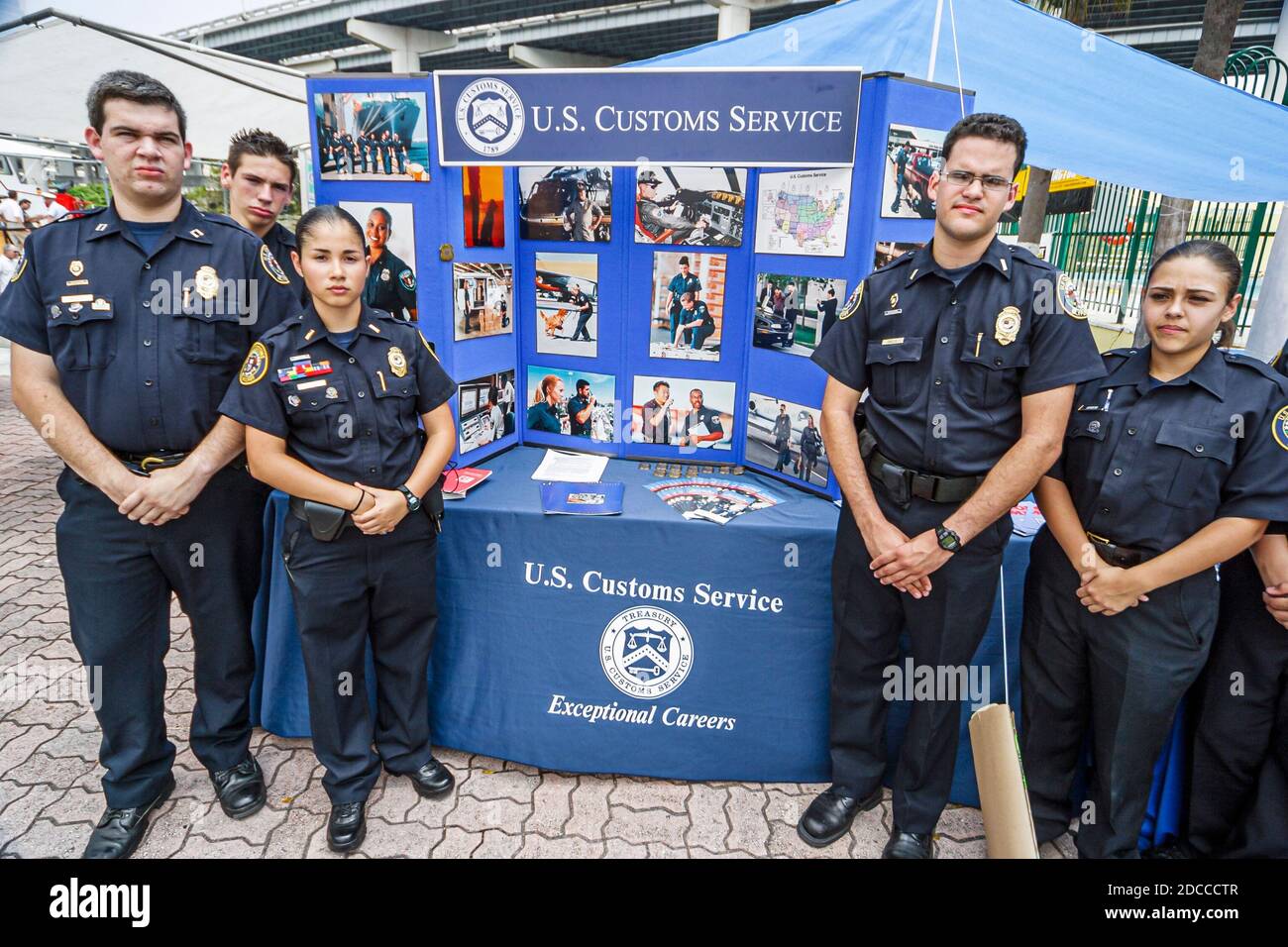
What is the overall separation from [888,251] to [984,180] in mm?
531

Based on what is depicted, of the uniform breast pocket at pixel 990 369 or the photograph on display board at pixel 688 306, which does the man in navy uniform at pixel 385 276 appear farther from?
the uniform breast pocket at pixel 990 369

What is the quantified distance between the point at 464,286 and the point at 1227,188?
10.9 feet

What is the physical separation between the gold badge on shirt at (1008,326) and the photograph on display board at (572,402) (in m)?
1.55

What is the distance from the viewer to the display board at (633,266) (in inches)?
98.2

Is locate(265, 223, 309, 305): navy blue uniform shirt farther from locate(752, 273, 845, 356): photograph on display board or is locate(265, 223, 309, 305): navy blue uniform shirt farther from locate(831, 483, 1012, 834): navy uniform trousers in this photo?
locate(831, 483, 1012, 834): navy uniform trousers

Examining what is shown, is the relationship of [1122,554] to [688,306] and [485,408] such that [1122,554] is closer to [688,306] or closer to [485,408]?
[688,306]

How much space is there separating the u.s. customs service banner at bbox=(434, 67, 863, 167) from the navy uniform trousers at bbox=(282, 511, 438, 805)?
4.53 feet

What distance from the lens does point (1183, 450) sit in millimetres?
1940

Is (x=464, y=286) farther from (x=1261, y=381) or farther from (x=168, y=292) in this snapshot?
(x=1261, y=381)

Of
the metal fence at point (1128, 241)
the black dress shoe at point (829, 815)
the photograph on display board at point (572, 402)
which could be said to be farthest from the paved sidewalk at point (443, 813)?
the metal fence at point (1128, 241)

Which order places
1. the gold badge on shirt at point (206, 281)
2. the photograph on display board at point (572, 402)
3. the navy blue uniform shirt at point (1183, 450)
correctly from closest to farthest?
the navy blue uniform shirt at point (1183, 450) < the gold badge on shirt at point (206, 281) < the photograph on display board at point (572, 402)

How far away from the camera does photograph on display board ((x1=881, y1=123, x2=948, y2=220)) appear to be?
7.85 ft

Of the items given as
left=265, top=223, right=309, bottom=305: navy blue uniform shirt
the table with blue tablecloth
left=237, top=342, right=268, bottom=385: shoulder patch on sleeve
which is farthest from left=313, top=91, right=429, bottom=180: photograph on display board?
the table with blue tablecloth

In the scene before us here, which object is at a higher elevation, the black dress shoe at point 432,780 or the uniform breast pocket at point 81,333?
the uniform breast pocket at point 81,333
